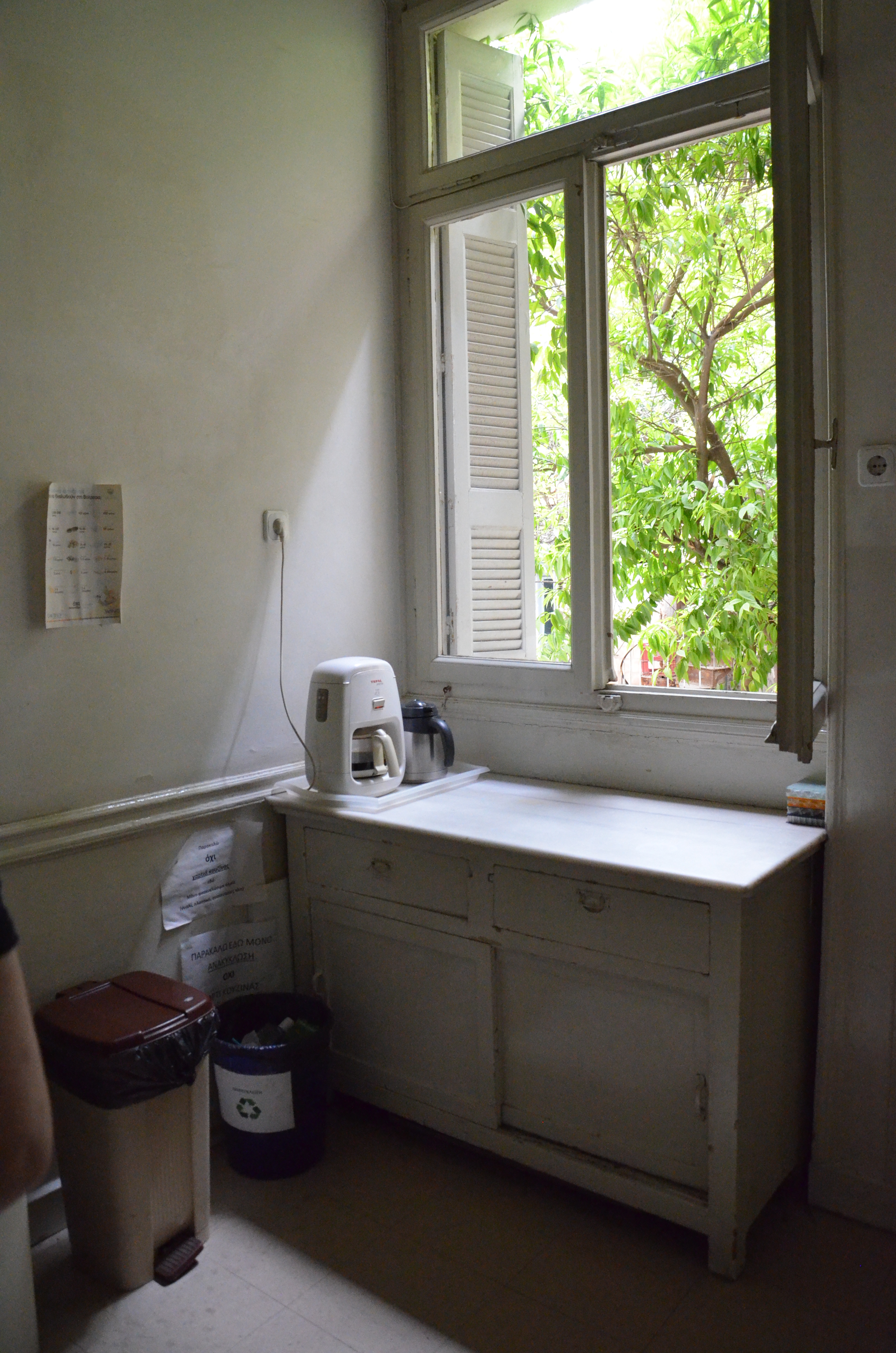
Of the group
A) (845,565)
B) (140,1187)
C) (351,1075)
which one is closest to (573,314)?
(845,565)

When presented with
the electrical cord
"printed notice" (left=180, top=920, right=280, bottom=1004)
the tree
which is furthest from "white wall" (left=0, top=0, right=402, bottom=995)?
the tree

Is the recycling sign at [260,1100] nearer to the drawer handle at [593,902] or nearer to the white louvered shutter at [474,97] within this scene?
the drawer handle at [593,902]

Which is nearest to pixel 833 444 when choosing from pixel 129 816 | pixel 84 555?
pixel 84 555

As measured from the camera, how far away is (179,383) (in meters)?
2.31

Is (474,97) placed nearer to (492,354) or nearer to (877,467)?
(492,354)

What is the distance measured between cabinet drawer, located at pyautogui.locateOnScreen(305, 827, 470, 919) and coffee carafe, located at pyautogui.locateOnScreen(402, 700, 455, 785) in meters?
0.27

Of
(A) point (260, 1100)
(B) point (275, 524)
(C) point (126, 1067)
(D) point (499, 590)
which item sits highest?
(B) point (275, 524)

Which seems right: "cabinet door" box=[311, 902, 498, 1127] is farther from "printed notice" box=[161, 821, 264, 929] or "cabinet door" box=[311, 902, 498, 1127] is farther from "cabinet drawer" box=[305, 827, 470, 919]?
"printed notice" box=[161, 821, 264, 929]

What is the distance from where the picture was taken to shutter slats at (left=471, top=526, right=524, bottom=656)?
114 inches

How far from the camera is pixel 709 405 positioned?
2561 millimetres

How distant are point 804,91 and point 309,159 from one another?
1.41 metres

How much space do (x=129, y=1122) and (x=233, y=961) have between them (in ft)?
2.07

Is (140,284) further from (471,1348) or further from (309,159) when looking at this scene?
(471,1348)

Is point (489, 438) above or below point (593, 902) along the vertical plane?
above
